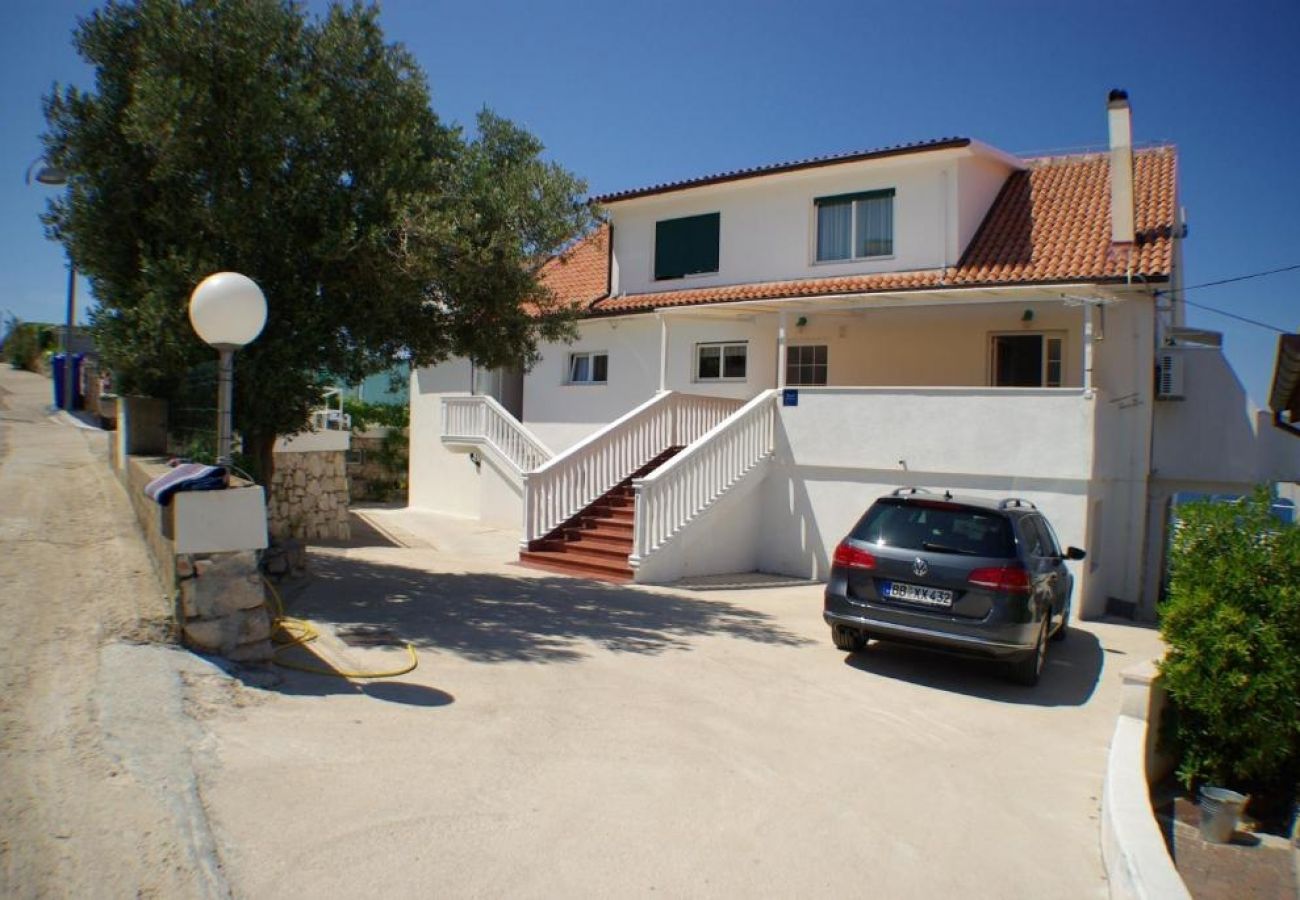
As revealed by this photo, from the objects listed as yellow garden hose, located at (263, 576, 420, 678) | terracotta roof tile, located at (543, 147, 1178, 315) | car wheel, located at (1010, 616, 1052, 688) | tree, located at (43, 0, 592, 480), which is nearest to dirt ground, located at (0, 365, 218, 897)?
yellow garden hose, located at (263, 576, 420, 678)

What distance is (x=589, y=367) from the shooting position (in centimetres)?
2008

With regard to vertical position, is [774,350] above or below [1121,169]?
below

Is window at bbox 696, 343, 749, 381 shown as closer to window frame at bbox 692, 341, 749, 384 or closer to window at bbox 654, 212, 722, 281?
window frame at bbox 692, 341, 749, 384

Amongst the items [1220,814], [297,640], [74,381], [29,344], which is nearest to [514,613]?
[297,640]

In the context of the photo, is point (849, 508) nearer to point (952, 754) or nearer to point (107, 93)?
point (952, 754)

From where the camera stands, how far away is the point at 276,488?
1623 cm

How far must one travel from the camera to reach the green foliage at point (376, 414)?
86.2 ft

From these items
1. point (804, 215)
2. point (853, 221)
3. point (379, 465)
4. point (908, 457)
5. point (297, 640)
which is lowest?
point (297, 640)

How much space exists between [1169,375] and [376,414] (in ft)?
66.9

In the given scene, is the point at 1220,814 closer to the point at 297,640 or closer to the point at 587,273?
the point at 297,640

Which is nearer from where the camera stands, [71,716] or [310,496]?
[71,716]

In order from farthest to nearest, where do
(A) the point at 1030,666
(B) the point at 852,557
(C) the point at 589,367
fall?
(C) the point at 589,367 < (B) the point at 852,557 < (A) the point at 1030,666

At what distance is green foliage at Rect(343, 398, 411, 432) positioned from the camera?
26266mm

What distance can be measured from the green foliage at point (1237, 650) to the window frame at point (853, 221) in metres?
10.9
